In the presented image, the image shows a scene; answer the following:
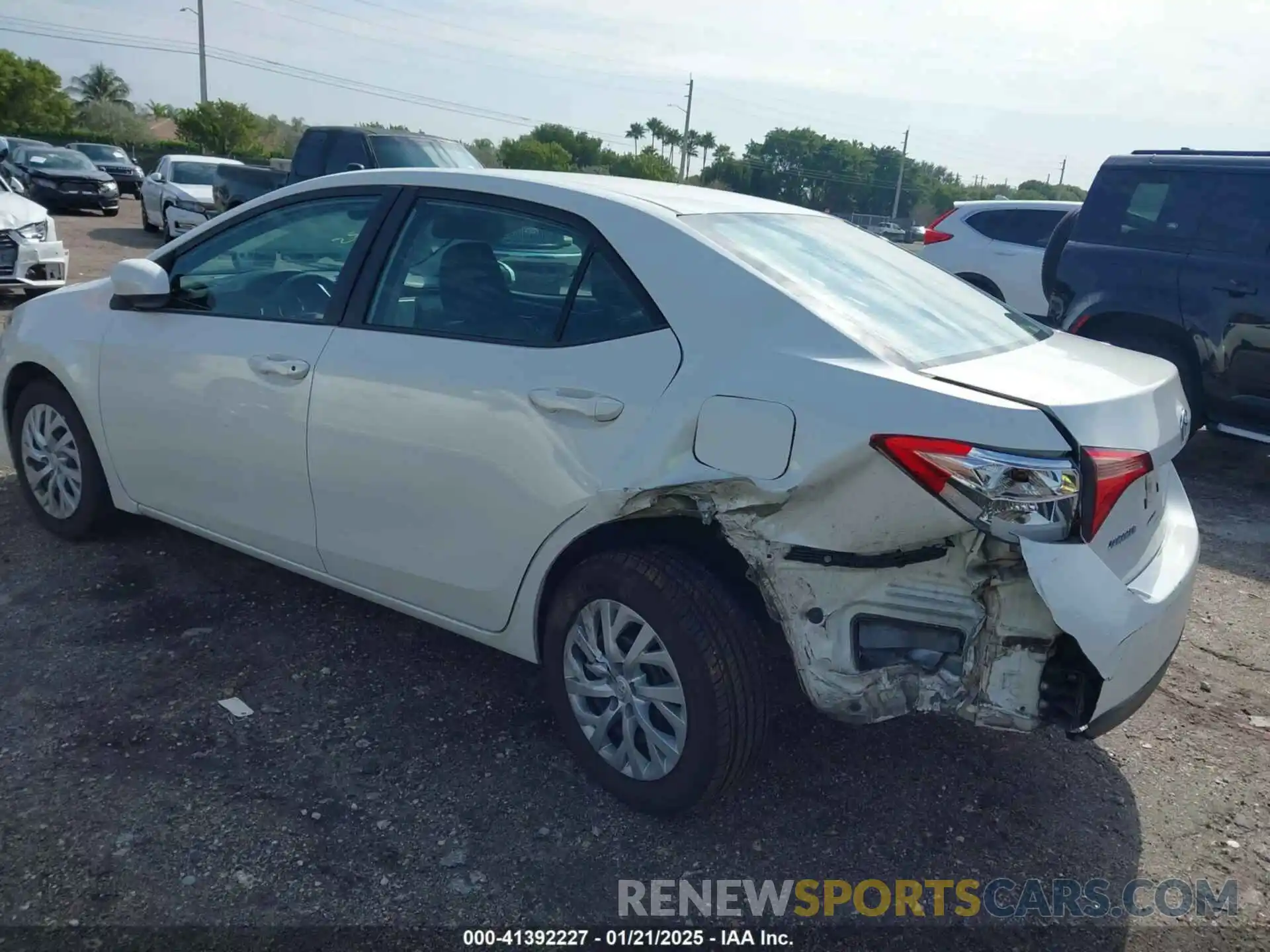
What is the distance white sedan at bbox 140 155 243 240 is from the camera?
17.2 meters

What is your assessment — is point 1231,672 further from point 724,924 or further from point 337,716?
point 337,716

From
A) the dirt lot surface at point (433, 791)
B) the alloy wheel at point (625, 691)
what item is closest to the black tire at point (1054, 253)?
the dirt lot surface at point (433, 791)

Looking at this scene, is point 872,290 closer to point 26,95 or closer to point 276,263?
point 276,263

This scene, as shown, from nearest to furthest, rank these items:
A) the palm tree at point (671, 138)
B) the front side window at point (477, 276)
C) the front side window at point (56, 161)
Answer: the front side window at point (477, 276)
the front side window at point (56, 161)
the palm tree at point (671, 138)

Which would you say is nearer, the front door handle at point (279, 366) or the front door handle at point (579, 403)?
the front door handle at point (579, 403)

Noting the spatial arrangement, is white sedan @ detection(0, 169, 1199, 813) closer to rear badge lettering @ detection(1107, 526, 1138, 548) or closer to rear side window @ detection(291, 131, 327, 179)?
rear badge lettering @ detection(1107, 526, 1138, 548)

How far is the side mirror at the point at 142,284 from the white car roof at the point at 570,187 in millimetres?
639

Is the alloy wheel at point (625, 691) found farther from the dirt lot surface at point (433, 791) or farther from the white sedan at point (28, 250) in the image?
the white sedan at point (28, 250)

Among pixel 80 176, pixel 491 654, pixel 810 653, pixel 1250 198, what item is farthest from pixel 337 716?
pixel 80 176

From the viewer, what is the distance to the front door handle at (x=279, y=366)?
3395mm

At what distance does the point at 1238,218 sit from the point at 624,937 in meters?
6.24

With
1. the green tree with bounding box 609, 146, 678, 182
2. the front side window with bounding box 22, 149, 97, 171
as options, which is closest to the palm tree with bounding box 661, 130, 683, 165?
the green tree with bounding box 609, 146, 678, 182

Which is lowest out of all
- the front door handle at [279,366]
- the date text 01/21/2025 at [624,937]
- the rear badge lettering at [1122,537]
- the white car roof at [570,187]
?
the date text 01/21/2025 at [624,937]

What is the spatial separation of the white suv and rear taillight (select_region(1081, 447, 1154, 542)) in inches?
321
